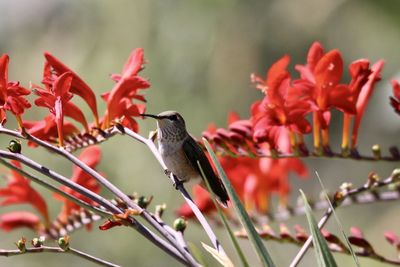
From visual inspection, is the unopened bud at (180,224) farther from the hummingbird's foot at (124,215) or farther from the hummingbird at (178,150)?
the hummingbird at (178,150)

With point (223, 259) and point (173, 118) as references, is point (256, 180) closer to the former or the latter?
point (173, 118)

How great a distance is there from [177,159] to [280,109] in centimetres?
37

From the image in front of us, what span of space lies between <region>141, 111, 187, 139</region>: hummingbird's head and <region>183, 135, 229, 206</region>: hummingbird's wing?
1.3 inches

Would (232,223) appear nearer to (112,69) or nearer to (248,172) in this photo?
(248,172)

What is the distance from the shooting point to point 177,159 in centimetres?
220

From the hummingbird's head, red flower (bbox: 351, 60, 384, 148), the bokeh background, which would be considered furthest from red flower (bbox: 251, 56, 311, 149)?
the bokeh background

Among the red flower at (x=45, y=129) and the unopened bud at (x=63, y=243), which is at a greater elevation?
the red flower at (x=45, y=129)

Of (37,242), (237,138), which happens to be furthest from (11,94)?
(237,138)

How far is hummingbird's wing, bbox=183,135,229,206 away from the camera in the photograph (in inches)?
79.4

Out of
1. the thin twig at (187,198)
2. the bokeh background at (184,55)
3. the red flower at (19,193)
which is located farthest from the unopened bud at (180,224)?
the bokeh background at (184,55)

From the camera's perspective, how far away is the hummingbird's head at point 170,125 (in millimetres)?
2197

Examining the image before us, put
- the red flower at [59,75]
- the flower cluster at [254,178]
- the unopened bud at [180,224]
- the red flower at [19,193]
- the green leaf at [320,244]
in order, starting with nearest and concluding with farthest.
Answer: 1. the green leaf at [320,244]
2. the unopened bud at [180,224]
3. the red flower at [59,75]
4. the red flower at [19,193]
5. the flower cluster at [254,178]

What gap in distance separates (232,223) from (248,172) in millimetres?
187

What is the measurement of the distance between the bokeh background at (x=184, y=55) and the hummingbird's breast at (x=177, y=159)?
3053 mm
